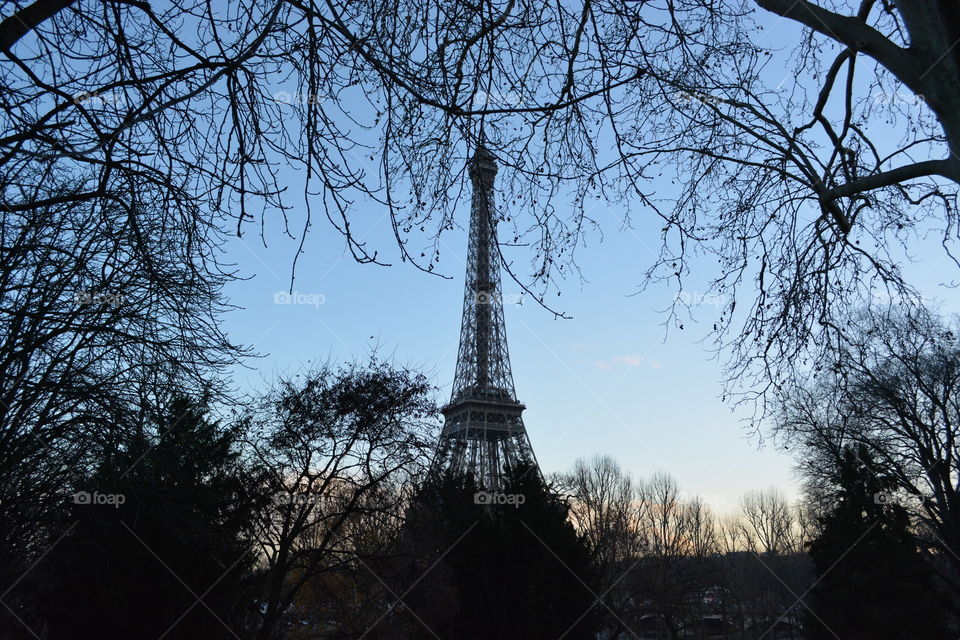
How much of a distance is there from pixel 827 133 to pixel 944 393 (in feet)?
58.4

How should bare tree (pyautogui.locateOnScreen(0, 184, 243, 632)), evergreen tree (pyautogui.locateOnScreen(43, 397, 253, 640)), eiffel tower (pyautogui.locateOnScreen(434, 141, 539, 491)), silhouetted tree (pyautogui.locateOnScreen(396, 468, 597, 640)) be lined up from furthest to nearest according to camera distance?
eiffel tower (pyautogui.locateOnScreen(434, 141, 539, 491)) → silhouetted tree (pyautogui.locateOnScreen(396, 468, 597, 640)) → evergreen tree (pyautogui.locateOnScreen(43, 397, 253, 640)) → bare tree (pyautogui.locateOnScreen(0, 184, 243, 632))

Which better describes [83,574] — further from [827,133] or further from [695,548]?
[695,548]

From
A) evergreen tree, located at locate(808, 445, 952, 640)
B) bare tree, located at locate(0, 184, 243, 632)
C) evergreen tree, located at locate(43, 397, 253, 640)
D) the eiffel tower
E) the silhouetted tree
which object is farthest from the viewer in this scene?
the eiffel tower

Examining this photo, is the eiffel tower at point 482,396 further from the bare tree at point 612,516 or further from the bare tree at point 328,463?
the bare tree at point 328,463

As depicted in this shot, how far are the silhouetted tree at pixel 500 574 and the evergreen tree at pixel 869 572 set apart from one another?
8.01 m

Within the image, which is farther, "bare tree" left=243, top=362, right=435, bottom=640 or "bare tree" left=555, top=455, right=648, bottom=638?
"bare tree" left=555, top=455, right=648, bottom=638

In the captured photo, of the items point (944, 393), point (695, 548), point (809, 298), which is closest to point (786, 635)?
point (695, 548)

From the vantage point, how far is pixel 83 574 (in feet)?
45.8

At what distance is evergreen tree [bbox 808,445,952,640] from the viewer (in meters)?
20.4

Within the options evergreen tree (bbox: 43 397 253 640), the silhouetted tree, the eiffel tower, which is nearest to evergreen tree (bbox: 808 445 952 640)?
the silhouetted tree

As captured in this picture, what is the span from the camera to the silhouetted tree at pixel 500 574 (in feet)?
56.7

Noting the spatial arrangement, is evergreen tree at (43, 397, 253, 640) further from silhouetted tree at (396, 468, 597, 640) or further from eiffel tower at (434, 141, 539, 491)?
eiffel tower at (434, 141, 539, 491)

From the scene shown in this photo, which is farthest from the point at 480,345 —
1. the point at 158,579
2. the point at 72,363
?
the point at 72,363

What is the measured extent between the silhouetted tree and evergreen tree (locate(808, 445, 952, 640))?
26.3 ft
